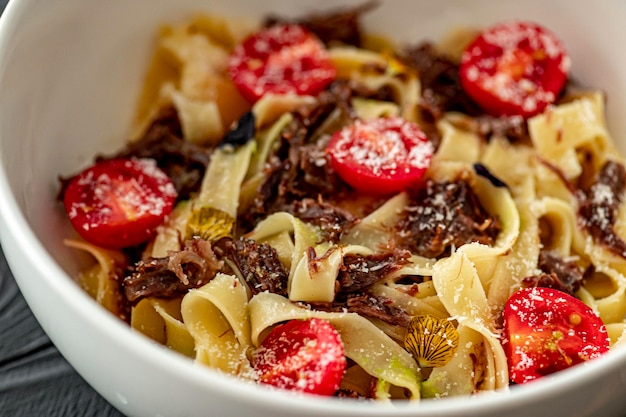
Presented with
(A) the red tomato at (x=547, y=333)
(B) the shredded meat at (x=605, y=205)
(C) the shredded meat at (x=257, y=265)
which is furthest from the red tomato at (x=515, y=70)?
(C) the shredded meat at (x=257, y=265)

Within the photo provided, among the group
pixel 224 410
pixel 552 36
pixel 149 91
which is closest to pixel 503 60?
pixel 552 36

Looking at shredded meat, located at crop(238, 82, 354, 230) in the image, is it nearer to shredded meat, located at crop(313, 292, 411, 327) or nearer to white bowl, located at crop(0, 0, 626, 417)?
shredded meat, located at crop(313, 292, 411, 327)

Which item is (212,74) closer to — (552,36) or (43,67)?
(43,67)

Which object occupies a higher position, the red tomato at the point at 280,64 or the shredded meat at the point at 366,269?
the red tomato at the point at 280,64

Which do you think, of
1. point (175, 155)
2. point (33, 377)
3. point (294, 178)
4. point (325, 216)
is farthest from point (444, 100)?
point (33, 377)

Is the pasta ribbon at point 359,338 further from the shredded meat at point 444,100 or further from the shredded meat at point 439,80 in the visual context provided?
the shredded meat at point 439,80

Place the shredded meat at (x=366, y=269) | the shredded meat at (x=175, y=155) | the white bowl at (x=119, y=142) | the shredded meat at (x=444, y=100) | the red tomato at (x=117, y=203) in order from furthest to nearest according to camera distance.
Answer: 1. the shredded meat at (x=444, y=100)
2. the shredded meat at (x=175, y=155)
3. the red tomato at (x=117, y=203)
4. the shredded meat at (x=366, y=269)
5. the white bowl at (x=119, y=142)

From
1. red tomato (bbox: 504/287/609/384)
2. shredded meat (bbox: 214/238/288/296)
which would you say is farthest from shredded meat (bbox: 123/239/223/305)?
red tomato (bbox: 504/287/609/384)

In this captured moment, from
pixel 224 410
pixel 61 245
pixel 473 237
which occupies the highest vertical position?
pixel 224 410
